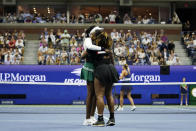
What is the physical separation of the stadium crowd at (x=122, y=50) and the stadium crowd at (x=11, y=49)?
1290 mm

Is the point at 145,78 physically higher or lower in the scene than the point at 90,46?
lower

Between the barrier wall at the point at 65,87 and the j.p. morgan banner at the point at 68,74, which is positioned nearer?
the barrier wall at the point at 65,87

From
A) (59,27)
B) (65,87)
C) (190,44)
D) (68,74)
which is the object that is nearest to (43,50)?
(68,74)

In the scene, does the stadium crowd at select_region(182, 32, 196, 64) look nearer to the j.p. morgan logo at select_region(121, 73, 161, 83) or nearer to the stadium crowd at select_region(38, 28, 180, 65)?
the stadium crowd at select_region(38, 28, 180, 65)

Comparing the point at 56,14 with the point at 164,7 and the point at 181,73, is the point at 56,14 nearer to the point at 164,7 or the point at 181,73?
the point at 164,7

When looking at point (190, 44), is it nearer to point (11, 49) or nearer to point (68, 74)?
point (68, 74)

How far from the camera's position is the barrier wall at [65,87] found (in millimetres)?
23062

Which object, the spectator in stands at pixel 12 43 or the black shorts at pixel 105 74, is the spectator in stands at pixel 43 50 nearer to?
the spectator in stands at pixel 12 43

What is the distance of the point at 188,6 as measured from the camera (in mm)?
39094

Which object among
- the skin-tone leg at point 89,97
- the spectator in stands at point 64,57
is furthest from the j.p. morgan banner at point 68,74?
the skin-tone leg at point 89,97

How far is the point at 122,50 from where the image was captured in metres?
26.7

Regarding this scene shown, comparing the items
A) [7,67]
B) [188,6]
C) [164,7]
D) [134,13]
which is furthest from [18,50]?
[188,6]

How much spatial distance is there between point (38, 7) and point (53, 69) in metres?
14.0

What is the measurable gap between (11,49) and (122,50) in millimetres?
6742
